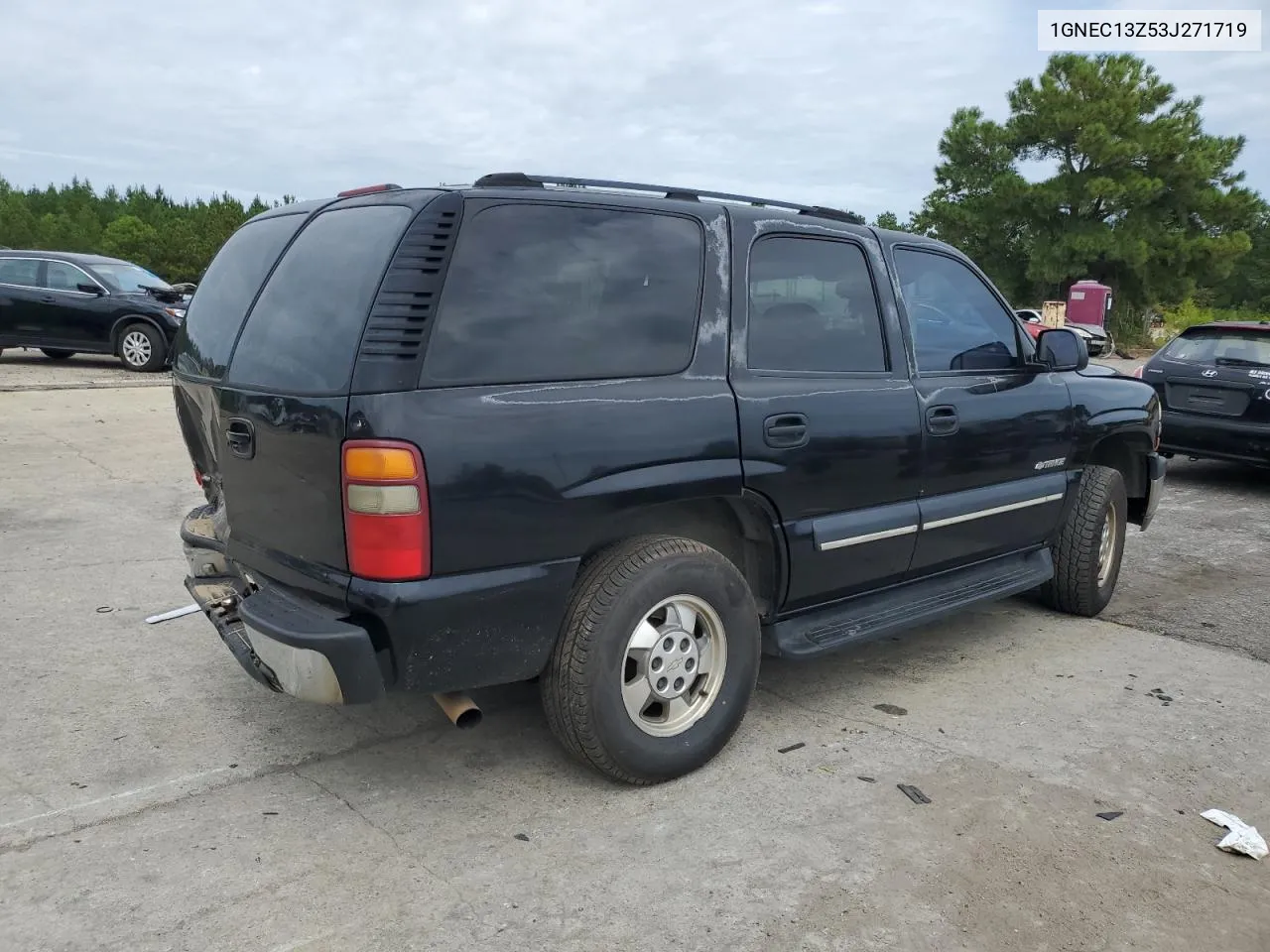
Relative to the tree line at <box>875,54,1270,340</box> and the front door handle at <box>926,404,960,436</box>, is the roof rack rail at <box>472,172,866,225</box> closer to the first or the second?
the front door handle at <box>926,404,960,436</box>

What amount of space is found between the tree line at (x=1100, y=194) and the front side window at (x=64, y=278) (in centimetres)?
2016

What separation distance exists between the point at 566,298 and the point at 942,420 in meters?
1.77


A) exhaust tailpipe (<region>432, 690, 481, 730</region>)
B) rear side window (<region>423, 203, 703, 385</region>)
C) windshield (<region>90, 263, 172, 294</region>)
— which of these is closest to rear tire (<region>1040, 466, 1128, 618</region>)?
rear side window (<region>423, 203, 703, 385</region>)

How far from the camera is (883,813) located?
3.24 meters

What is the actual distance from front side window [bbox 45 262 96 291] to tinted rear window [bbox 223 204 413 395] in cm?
1267

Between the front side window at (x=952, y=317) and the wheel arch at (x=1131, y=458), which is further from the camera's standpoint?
the wheel arch at (x=1131, y=458)

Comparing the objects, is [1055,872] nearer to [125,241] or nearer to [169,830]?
[169,830]

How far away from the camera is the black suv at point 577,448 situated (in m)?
2.90

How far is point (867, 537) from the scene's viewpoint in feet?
12.8

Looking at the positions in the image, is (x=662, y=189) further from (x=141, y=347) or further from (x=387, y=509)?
(x=141, y=347)

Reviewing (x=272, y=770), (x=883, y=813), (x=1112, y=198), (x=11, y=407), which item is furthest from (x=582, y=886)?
(x=1112, y=198)

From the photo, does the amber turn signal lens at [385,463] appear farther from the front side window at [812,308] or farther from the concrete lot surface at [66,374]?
the concrete lot surface at [66,374]

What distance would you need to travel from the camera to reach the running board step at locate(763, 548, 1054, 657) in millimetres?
3783

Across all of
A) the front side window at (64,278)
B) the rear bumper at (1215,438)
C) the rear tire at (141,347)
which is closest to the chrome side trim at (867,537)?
the rear bumper at (1215,438)
